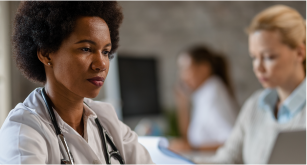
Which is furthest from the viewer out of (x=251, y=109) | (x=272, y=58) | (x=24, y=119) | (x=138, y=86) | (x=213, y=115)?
(x=138, y=86)

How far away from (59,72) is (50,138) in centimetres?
15

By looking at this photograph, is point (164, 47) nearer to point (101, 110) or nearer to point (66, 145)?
point (101, 110)

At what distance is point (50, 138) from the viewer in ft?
2.21

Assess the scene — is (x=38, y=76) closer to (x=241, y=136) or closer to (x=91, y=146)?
(x=91, y=146)

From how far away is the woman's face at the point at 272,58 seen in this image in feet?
4.25

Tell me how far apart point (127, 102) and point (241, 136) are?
5.81 ft

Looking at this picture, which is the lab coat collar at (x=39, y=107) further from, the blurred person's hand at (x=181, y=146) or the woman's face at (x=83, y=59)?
the blurred person's hand at (x=181, y=146)

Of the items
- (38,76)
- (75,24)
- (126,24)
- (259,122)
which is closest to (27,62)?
(38,76)

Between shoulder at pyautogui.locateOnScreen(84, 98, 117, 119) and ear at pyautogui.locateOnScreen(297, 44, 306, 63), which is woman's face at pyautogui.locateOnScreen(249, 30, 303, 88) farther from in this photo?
shoulder at pyautogui.locateOnScreen(84, 98, 117, 119)

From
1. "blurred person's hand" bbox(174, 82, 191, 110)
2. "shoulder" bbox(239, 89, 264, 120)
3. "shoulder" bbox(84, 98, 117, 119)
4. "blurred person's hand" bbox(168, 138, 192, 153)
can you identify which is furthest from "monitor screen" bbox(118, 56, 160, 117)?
"shoulder" bbox(84, 98, 117, 119)

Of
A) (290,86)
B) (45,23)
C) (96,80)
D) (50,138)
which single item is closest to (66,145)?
(50,138)

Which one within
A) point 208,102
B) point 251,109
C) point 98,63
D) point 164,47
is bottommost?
point 208,102

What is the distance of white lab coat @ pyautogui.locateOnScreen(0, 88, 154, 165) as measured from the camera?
613 mm

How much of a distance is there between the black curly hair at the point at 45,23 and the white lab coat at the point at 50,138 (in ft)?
0.37
